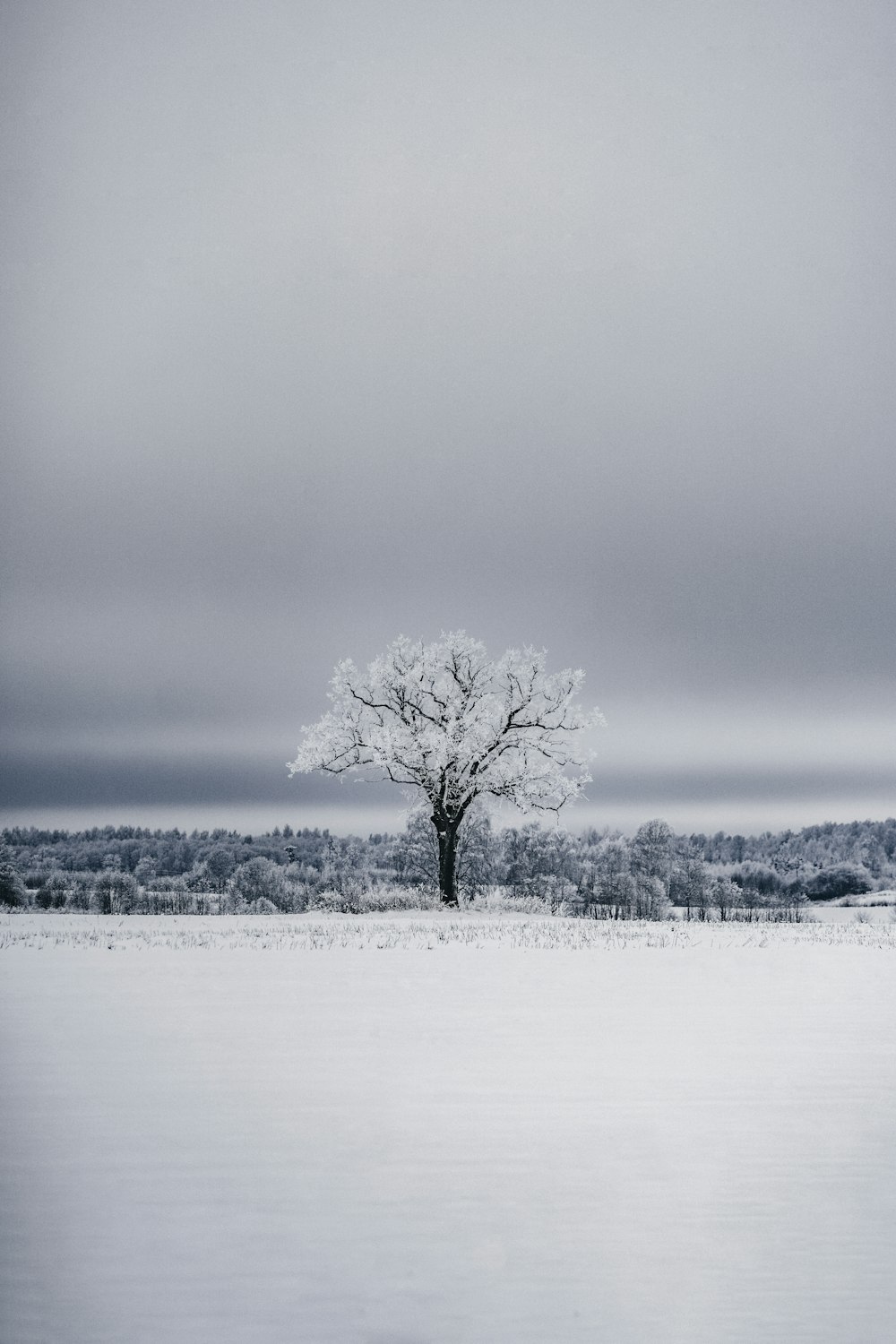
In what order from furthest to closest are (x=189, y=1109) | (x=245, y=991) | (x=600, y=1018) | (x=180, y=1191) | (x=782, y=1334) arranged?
1. (x=245, y=991)
2. (x=600, y=1018)
3. (x=189, y=1109)
4. (x=180, y=1191)
5. (x=782, y=1334)

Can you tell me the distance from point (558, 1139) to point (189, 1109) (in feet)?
10.3

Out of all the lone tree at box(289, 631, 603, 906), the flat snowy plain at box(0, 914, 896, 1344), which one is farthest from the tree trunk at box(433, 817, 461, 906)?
the flat snowy plain at box(0, 914, 896, 1344)

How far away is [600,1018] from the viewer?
12.3 m

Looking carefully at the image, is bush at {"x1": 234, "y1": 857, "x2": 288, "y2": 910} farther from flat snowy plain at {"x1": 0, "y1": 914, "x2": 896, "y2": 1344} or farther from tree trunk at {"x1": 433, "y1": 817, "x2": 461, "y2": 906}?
flat snowy plain at {"x1": 0, "y1": 914, "x2": 896, "y2": 1344}

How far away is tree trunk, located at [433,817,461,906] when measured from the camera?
3312 centimetres

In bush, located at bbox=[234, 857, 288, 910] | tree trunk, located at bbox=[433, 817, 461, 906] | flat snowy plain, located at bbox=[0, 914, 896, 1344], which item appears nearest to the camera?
flat snowy plain, located at bbox=[0, 914, 896, 1344]

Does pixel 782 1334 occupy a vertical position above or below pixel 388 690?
below

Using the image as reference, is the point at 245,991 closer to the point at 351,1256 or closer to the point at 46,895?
the point at 351,1256

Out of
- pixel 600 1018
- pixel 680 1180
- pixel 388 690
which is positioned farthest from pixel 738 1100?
pixel 388 690

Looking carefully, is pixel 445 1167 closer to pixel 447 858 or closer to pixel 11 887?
pixel 447 858

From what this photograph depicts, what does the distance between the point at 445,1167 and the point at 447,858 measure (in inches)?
1043

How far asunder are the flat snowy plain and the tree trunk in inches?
751

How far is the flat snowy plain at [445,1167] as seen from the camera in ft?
18.1

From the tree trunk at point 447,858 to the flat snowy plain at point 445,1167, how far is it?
1908 centimetres
